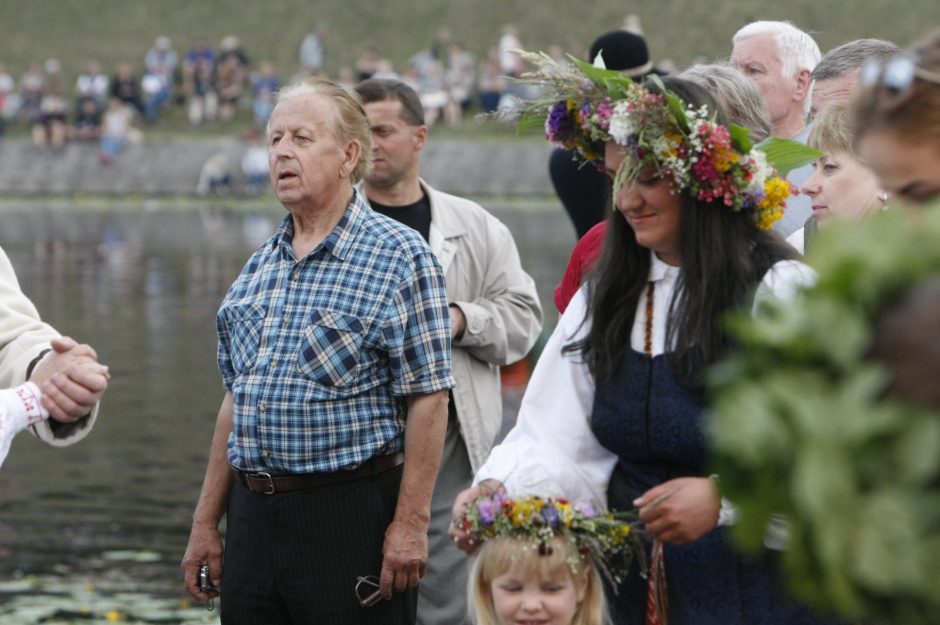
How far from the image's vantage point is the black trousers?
4.43 m

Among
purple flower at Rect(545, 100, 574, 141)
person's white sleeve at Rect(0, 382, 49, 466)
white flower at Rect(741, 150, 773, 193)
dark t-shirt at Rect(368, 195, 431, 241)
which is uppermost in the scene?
purple flower at Rect(545, 100, 574, 141)

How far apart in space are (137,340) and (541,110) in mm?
13171

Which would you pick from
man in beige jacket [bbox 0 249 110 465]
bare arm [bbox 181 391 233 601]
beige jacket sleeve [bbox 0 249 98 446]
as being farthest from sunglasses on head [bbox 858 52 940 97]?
bare arm [bbox 181 391 233 601]

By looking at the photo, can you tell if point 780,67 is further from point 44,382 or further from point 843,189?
point 44,382

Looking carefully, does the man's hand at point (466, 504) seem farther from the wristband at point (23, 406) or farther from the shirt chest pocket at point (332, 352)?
the wristband at point (23, 406)

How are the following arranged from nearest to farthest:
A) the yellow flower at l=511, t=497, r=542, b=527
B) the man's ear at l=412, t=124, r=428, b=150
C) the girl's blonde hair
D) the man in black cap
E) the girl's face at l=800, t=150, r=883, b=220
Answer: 1. the yellow flower at l=511, t=497, r=542, b=527
2. the girl's blonde hair
3. the girl's face at l=800, t=150, r=883, b=220
4. the man's ear at l=412, t=124, r=428, b=150
5. the man in black cap

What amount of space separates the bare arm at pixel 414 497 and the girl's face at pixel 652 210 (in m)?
1.20

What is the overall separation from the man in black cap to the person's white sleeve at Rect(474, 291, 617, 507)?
275cm

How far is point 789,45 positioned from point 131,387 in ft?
28.9

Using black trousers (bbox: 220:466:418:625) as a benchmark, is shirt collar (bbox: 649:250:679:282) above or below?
above

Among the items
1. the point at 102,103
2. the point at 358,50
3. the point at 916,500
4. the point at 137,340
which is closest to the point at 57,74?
the point at 102,103

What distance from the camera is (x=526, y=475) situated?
3.49 m

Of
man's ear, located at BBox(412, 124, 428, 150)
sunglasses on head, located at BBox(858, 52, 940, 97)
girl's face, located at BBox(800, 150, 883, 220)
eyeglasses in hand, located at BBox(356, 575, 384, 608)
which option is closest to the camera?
sunglasses on head, located at BBox(858, 52, 940, 97)

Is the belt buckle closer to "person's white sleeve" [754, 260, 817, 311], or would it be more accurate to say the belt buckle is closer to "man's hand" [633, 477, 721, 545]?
"man's hand" [633, 477, 721, 545]
